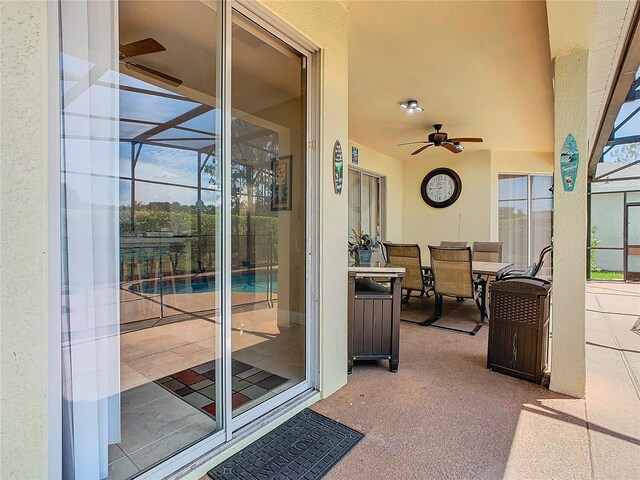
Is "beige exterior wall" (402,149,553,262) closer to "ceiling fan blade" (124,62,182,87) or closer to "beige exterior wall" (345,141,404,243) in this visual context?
"beige exterior wall" (345,141,404,243)

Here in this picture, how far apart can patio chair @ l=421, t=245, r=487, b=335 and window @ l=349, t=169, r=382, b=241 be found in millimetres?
1788

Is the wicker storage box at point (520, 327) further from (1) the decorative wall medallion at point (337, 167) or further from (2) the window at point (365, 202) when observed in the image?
(2) the window at point (365, 202)

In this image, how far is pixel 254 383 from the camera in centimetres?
226

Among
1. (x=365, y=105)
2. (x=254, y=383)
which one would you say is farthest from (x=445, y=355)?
(x=365, y=105)

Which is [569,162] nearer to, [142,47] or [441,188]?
[142,47]

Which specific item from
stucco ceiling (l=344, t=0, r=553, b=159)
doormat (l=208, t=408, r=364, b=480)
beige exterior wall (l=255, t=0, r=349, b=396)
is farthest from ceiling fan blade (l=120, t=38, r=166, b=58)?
doormat (l=208, t=408, r=364, b=480)

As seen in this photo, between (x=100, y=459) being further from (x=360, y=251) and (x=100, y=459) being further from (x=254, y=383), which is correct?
(x=360, y=251)

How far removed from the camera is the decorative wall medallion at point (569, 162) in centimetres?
228

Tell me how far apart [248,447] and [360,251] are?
6.05 feet

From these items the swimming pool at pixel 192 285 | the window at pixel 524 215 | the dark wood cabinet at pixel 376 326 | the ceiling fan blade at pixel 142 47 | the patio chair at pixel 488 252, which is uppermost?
the ceiling fan blade at pixel 142 47

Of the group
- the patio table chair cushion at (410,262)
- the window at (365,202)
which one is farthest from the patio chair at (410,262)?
the window at (365,202)

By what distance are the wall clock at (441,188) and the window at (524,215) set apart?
2.76 feet

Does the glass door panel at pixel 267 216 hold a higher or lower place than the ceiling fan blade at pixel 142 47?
lower

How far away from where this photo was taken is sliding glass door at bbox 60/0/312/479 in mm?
1207
